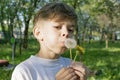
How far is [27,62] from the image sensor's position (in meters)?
2.67

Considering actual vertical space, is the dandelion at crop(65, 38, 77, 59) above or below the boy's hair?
below

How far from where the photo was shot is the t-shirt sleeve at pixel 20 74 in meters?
2.53

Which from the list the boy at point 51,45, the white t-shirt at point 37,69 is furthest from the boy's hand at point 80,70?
the white t-shirt at point 37,69

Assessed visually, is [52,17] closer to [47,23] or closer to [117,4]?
[47,23]

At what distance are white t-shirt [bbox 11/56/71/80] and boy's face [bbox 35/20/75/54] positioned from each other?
0.11 metres

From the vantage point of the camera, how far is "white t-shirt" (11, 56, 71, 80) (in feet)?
8.37

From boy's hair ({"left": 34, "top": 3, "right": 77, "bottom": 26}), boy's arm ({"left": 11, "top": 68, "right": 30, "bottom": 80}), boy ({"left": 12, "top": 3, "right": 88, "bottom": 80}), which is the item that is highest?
boy's hair ({"left": 34, "top": 3, "right": 77, "bottom": 26})

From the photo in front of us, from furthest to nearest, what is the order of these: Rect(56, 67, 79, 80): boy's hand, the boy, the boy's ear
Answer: the boy's ear → the boy → Rect(56, 67, 79, 80): boy's hand

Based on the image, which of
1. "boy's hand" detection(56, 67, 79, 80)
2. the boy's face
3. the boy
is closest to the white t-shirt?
the boy

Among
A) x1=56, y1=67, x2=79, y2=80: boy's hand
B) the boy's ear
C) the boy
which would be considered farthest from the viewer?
the boy's ear

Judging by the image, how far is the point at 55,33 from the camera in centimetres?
258

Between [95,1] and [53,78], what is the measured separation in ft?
111

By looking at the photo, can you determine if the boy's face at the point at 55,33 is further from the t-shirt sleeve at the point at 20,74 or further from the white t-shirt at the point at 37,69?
the t-shirt sleeve at the point at 20,74

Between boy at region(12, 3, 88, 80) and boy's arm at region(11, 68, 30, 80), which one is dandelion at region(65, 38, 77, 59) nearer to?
boy at region(12, 3, 88, 80)
